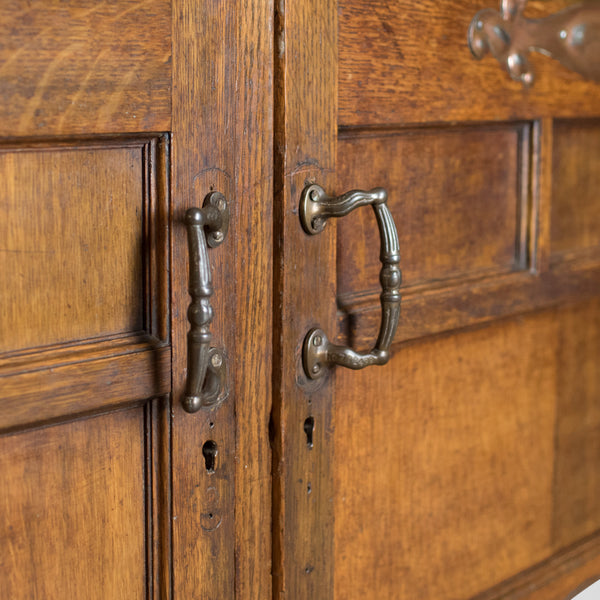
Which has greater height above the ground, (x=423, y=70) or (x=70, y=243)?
(x=423, y=70)

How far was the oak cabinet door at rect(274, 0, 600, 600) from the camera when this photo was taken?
693 mm

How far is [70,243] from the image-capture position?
1.87 ft

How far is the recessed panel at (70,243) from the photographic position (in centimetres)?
54

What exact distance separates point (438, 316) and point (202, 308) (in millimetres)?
288

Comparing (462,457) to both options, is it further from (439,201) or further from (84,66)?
(84,66)

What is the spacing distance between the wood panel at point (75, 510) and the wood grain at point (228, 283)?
3 centimetres

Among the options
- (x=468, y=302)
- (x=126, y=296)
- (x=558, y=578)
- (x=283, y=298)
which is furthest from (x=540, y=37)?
(x=558, y=578)

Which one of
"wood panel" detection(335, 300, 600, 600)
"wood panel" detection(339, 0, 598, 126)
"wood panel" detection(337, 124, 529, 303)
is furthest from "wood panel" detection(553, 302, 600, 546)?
"wood panel" detection(339, 0, 598, 126)

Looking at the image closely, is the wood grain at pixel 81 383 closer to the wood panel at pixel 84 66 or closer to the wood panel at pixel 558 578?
the wood panel at pixel 84 66

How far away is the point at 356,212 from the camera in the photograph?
29.0 inches

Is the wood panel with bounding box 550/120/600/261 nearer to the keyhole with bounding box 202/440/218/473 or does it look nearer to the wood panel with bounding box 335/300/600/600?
the wood panel with bounding box 335/300/600/600

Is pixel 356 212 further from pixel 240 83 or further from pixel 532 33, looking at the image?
pixel 532 33

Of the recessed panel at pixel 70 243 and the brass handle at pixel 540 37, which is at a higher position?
the brass handle at pixel 540 37

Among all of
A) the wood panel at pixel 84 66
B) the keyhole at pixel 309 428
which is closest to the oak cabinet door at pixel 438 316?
the keyhole at pixel 309 428
